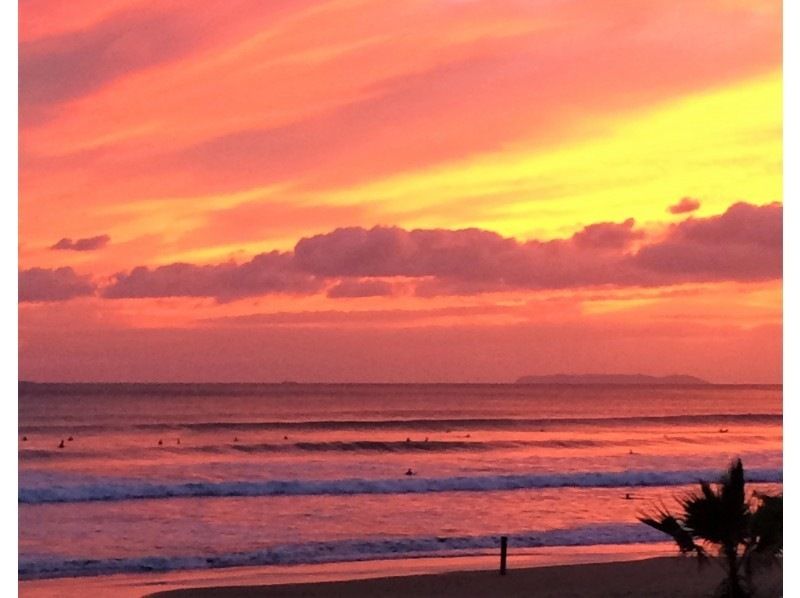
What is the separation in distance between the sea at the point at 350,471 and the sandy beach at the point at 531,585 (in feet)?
3.53

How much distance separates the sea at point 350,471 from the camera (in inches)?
351

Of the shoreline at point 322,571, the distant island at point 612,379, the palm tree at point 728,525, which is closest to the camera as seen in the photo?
Result: the palm tree at point 728,525

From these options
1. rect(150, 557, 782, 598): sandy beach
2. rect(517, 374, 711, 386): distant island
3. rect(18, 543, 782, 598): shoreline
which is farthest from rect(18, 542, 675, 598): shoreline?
rect(517, 374, 711, 386): distant island

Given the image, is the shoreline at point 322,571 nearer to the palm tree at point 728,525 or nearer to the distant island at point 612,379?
the palm tree at point 728,525

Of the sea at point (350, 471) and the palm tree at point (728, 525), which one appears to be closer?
the palm tree at point (728, 525)

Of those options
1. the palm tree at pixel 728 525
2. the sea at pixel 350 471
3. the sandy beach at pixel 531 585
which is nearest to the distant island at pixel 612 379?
the sea at pixel 350 471

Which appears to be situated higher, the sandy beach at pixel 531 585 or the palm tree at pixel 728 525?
the palm tree at pixel 728 525

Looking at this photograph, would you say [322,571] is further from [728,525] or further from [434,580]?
[728,525]

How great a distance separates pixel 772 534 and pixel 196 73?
7.08 metres

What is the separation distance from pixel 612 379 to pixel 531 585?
1339 centimetres

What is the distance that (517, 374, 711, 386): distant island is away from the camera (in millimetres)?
18125

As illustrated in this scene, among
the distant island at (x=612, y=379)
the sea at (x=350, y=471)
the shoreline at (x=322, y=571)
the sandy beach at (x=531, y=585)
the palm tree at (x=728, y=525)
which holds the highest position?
the palm tree at (x=728, y=525)

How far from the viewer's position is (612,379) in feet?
65.5

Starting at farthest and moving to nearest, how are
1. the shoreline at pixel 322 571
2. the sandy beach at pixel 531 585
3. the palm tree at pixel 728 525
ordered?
the shoreline at pixel 322 571 → the sandy beach at pixel 531 585 → the palm tree at pixel 728 525
